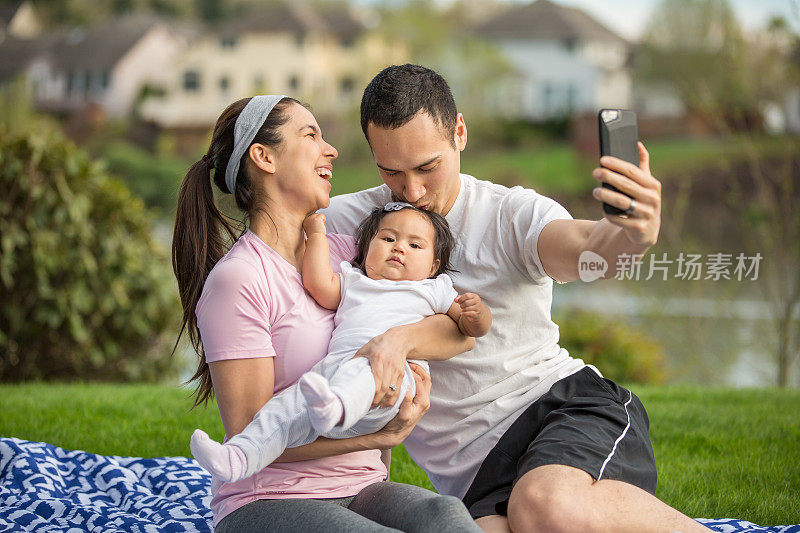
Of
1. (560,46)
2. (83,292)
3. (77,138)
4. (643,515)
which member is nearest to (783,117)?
(83,292)

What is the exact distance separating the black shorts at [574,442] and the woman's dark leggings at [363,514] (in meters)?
0.30

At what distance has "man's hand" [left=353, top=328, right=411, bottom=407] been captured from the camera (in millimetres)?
1959

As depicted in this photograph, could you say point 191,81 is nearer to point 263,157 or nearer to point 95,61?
point 95,61

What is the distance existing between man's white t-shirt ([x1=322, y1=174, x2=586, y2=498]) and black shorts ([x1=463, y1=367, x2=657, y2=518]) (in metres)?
0.05

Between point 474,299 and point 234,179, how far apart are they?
0.72 meters

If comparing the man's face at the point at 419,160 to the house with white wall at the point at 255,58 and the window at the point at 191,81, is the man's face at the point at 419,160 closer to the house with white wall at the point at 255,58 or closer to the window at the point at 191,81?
the house with white wall at the point at 255,58

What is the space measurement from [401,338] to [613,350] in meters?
4.85

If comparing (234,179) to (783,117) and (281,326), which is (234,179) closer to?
(281,326)

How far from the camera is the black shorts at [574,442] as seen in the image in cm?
214

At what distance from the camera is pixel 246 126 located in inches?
88.9

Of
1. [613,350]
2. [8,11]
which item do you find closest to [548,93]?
[8,11]

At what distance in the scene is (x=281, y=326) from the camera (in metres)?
2.14

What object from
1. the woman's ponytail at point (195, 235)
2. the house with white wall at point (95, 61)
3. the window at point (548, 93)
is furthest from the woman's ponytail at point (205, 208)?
the window at point (548, 93)

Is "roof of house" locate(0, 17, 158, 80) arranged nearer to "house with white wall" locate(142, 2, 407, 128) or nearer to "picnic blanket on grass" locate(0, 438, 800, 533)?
"house with white wall" locate(142, 2, 407, 128)
